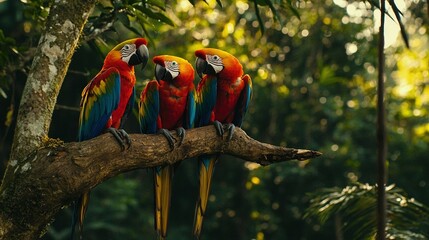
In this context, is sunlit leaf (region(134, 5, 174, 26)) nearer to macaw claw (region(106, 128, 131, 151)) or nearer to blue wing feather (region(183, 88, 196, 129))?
blue wing feather (region(183, 88, 196, 129))

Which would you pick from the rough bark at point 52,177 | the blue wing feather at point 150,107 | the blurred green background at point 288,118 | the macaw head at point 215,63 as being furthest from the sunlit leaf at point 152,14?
the blurred green background at point 288,118

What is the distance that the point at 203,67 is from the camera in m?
3.14

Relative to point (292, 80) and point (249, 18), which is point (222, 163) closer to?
point (292, 80)

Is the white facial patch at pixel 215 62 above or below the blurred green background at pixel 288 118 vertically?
above

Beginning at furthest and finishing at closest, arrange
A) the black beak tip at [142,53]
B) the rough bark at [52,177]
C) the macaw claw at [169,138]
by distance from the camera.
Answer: the black beak tip at [142,53] < the macaw claw at [169,138] < the rough bark at [52,177]

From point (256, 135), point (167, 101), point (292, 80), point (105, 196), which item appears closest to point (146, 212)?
point (105, 196)

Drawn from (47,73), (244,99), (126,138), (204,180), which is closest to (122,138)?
(126,138)

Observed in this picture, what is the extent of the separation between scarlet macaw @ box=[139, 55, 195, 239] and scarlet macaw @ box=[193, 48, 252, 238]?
0.09 metres

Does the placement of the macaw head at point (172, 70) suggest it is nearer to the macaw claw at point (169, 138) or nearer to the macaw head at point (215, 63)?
the macaw head at point (215, 63)

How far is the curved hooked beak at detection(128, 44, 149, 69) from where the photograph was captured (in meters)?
2.92

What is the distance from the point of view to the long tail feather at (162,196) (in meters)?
3.05

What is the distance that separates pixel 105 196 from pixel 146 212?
0.64m

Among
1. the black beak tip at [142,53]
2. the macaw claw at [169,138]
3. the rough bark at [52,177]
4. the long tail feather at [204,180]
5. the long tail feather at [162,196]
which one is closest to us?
the rough bark at [52,177]

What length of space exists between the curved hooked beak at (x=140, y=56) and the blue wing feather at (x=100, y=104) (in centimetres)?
10
